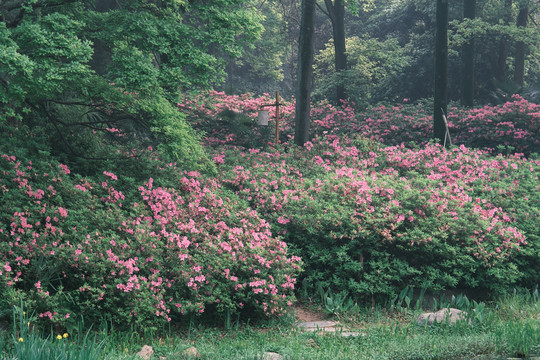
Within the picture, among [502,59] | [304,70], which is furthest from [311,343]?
[502,59]

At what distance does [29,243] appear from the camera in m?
5.55

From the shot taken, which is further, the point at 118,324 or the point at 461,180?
the point at 461,180

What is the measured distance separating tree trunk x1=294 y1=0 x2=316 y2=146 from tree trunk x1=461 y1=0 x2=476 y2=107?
27.0ft

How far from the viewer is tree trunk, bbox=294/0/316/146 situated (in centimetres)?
1270

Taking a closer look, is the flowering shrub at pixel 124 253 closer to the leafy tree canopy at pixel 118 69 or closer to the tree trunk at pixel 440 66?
the leafy tree canopy at pixel 118 69

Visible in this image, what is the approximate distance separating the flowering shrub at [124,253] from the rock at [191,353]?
787 millimetres

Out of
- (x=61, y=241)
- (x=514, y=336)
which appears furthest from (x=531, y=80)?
(x=61, y=241)

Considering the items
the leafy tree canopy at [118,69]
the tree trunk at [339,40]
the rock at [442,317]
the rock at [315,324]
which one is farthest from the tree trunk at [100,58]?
the rock at [442,317]

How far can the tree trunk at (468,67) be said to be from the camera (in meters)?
18.4

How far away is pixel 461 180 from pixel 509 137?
6.23 m

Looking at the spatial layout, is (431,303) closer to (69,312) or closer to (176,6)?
(69,312)

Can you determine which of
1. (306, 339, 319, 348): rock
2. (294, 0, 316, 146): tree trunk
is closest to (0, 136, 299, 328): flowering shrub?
(306, 339, 319, 348): rock

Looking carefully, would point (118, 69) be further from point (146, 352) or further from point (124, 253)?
point (146, 352)

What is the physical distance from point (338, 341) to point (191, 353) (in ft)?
5.40
